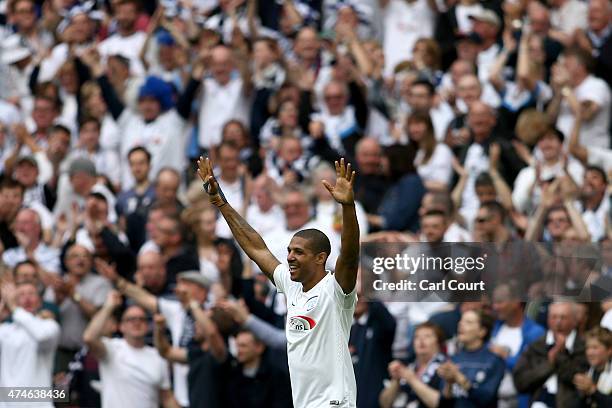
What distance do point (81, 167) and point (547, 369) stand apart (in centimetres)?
643

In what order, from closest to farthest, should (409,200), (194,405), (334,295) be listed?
1. (334,295)
2. (194,405)
3. (409,200)

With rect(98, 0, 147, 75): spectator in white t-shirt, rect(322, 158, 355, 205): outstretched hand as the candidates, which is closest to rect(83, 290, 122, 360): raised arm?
rect(322, 158, 355, 205): outstretched hand

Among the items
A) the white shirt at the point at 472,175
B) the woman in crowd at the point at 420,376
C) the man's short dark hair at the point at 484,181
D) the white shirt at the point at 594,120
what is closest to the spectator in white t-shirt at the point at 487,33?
the white shirt at the point at 594,120

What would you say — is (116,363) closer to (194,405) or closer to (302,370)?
(194,405)

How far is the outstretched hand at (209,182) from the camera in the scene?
10.5 m

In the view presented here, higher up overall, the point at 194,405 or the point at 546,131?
the point at 546,131

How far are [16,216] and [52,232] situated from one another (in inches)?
19.1

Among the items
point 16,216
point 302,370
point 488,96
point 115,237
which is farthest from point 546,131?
point 302,370

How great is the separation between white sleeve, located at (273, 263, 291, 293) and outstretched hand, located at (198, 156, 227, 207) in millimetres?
596

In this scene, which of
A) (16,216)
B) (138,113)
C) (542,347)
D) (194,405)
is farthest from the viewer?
(138,113)

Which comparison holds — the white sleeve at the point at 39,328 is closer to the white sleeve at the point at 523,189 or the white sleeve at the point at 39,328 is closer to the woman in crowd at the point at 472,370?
the woman in crowd at the point at 472,370

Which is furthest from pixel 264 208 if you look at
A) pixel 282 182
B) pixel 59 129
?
pixel 59 129

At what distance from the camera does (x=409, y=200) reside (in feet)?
51.7

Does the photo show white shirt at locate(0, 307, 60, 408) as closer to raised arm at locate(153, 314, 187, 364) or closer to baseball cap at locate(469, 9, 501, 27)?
raised arm at locate(153, 314, 187, 364)
